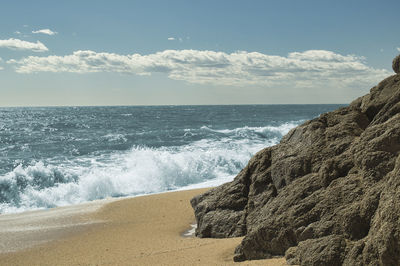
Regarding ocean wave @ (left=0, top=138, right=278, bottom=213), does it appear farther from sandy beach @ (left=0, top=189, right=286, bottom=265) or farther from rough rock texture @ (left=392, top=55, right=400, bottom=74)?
rough rock texture @ (left=392, top=55, right=400, bottom=74)

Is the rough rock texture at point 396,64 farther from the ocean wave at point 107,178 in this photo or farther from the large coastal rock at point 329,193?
the ocean wave at point 107,178

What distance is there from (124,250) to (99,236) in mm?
1596

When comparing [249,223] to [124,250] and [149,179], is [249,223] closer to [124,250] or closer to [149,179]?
[124,250]

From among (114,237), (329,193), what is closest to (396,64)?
(329,193)

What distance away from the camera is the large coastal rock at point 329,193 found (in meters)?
4.38

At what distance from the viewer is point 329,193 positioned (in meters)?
5.36

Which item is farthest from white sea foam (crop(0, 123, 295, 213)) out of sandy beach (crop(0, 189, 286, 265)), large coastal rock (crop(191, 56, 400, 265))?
large coastal rock (crop(191, 56, 400, 265))

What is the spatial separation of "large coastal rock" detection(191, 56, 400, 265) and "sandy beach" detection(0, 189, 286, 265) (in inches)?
18.5

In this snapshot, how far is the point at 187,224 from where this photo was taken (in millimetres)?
9570

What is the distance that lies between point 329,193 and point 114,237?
17.6 feet

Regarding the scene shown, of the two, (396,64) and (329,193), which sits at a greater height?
(396,64)

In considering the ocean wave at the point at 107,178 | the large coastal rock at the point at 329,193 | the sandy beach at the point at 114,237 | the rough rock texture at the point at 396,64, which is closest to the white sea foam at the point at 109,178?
the ocean wave at the point at 107,178

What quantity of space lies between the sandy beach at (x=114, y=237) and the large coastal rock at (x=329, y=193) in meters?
0.47

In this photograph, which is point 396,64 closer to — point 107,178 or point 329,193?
point 329,193
